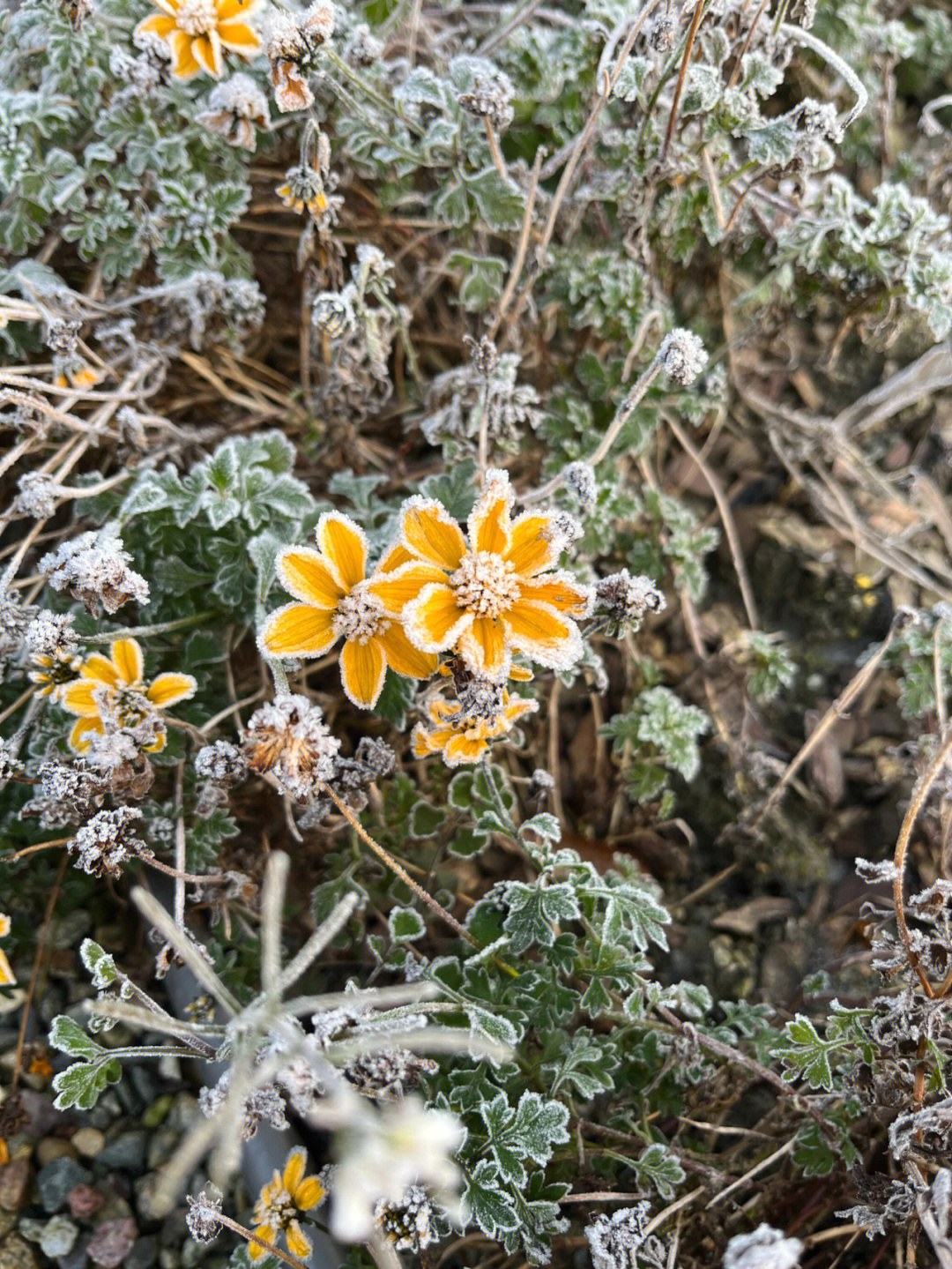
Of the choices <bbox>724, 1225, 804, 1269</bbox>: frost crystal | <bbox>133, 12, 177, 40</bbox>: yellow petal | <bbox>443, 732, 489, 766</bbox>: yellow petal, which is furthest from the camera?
<bbox>133, 12, 177, 40</bbox>: yellow petal

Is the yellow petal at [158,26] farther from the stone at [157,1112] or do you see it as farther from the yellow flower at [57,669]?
the stone at [157,1112]

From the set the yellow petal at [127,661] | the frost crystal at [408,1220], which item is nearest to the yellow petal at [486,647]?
the yellow petal at [127,661]

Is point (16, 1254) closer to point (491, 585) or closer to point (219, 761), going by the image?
point (219, 761)

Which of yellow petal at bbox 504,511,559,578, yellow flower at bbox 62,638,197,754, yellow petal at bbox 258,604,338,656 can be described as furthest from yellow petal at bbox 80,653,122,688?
yellow petal at bbox 504,511,559,578

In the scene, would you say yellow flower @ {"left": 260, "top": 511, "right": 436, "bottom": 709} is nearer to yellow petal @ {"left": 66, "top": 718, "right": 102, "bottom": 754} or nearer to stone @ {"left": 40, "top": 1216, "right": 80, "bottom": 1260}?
yellow petal @ {"left": 66, "top": 718, "right": 102, "bottom": 754}

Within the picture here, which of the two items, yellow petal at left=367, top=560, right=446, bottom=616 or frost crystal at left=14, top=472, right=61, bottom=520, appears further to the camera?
frost crystal at left=14, top=472, right=61, bottom=520

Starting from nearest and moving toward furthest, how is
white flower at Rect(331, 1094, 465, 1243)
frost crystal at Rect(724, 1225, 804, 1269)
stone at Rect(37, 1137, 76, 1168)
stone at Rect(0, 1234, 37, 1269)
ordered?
white flower at Rect(331, 1094, 465, 1243) < frost crystal at Rect(724, 1225, 804, 1269) < stone at Rect(0, 1234, 37, 1269) < stone at Rect(37, 1137, 76, 1168)

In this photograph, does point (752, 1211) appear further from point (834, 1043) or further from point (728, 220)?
point (728, 220)
